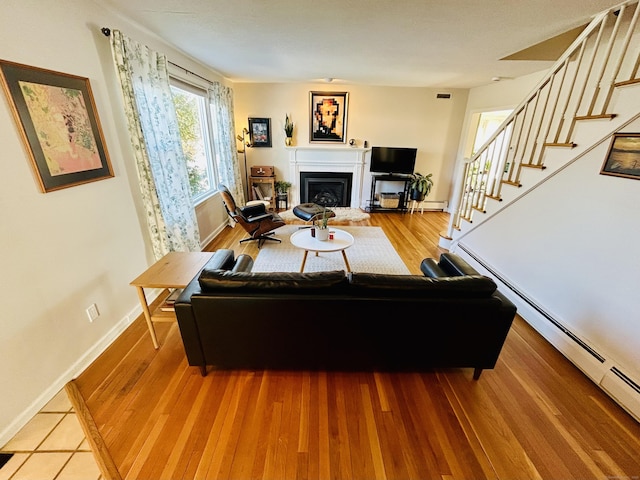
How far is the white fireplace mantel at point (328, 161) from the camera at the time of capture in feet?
18.7

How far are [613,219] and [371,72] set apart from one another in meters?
3.54

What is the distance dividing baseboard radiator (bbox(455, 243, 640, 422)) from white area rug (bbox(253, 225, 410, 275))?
1236 mm

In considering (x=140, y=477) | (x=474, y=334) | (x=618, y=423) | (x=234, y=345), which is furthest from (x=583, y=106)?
(x=140, y=477)

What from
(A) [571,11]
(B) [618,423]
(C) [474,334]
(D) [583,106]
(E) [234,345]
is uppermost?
(A) [571,11]

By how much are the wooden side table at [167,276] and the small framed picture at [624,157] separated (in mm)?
3093

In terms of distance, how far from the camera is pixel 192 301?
1581 mm

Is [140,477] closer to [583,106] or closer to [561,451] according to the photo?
[561,451]

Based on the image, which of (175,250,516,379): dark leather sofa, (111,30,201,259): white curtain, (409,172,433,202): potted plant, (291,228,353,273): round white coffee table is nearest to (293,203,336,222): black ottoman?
(291,228,353,273): round white coffee table

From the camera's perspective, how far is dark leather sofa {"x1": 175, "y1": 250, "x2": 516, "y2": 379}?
1586 millimetres

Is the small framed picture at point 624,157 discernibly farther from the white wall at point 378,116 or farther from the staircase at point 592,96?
the white wall at point 378,116

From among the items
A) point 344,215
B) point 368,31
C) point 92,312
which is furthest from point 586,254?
point 344,215

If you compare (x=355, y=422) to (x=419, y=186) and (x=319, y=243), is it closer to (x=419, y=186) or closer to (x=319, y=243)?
(x=319, y=243)

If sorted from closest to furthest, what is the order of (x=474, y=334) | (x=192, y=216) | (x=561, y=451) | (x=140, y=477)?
(x=140, y=477) < (x=561, y=451) < (x=474, y=334) < (x=192, y=216)

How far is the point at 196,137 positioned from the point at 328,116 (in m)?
2.77
